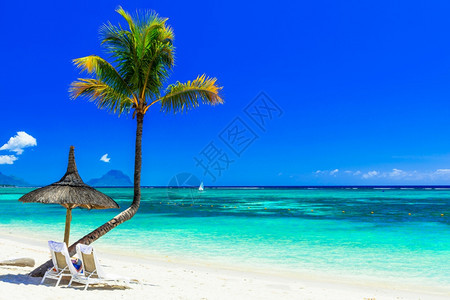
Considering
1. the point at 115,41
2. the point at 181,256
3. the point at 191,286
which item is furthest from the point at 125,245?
the point at 115,41

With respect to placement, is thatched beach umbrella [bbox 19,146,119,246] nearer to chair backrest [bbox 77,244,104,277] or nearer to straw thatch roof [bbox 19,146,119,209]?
straw thatch roof [bbox 19,146,119,209]

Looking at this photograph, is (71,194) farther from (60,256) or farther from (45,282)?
(45,282)

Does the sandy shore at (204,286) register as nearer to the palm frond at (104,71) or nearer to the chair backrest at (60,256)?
the chair backrest at (60,256)

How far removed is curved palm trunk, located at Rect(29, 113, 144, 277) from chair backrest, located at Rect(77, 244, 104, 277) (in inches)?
25.9

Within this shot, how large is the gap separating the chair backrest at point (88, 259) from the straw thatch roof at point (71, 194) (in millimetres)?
899

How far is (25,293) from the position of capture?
5730 mm

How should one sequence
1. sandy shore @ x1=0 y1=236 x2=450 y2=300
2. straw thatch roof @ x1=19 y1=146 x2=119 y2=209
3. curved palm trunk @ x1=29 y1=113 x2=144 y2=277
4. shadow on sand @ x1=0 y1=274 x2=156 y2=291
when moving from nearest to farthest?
sandy shore @ x1=0 y1=236 x2=450 y2=300 → shadow on sand @ x1=0 y1=274 x2=156 y2=291 → straw thatch roof @ x1=19 y1=146 x2=119 y2=209 → curved palm trunk @ x1=29 y1=113 x2=144 y2=277

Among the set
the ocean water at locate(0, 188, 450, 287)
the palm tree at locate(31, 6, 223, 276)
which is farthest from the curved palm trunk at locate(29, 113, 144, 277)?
the ocean water at locate(0, 188, 450, 287)

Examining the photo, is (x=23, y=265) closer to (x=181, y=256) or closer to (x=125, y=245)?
(x=181, y=256)

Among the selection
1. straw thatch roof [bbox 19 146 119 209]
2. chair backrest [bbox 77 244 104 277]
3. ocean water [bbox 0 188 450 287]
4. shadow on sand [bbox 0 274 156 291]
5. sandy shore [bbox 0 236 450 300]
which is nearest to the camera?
sandy shore [bbox 0 236 450 300]

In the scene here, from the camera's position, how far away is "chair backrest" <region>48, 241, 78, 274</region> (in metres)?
6.40

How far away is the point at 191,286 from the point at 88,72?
474cm

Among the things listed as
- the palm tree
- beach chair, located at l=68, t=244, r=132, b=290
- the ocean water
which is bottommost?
the ocean water

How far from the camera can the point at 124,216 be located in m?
7.57
